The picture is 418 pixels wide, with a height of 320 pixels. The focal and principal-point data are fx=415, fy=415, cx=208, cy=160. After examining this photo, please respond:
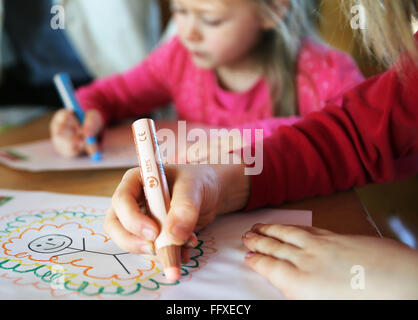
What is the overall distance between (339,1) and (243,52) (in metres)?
0.37

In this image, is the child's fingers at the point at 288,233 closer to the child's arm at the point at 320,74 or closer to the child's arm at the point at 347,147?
the child's arm at the point at 347,147

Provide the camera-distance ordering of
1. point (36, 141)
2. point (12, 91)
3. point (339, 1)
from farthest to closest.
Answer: point (12, 91), point (36, 141), point (339, 1)

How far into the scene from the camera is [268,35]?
2.48 feet

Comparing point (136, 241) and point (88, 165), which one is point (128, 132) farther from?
point (136, 241)

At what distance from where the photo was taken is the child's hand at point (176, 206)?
0.31 meters

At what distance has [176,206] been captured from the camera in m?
0.31

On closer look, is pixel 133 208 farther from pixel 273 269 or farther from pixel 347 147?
pixel 347 147

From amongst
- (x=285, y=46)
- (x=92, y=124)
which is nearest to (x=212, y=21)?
(x=285, y=46)

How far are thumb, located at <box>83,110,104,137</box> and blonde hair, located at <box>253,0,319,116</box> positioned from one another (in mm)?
300

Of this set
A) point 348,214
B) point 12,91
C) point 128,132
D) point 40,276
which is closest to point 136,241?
point 40,276

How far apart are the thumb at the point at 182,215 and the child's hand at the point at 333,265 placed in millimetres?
58

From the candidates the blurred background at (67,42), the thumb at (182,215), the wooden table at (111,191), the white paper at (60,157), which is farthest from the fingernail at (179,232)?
the blurred background at (67,42)

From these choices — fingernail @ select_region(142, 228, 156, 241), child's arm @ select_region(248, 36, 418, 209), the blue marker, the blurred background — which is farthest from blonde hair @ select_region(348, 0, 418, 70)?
the blurred background
